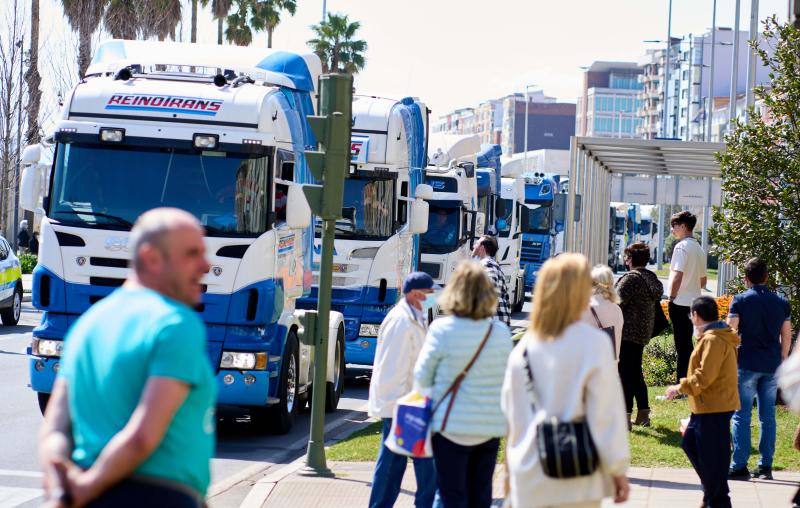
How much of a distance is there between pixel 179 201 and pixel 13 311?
47.6 feet

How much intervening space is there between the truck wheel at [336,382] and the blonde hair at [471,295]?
8.09 metres

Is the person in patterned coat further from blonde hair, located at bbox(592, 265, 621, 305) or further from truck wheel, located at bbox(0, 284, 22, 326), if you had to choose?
truck wheel, located at bbox(0, 284, 22, 326)

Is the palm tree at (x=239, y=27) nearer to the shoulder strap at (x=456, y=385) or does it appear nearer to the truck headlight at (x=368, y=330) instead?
the truck headlight at (x=368, y=330)

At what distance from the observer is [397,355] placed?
780 centimetres

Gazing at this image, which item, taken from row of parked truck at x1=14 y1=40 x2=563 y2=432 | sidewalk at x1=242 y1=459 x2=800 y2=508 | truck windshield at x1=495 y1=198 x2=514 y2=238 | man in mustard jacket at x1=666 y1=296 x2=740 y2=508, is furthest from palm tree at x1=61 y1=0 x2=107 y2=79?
man in mustard jacket at x1=666 y1=296 x2=740 y2=508

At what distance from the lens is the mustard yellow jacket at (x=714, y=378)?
8.18 m

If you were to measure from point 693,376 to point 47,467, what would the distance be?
5.10 meters

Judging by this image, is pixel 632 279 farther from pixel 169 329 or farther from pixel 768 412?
pixel 169 329

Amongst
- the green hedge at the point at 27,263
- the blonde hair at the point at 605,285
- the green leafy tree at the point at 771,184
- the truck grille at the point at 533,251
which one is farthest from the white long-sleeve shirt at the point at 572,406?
the green hedge at the point at 27,263

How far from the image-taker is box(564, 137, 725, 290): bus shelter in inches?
738

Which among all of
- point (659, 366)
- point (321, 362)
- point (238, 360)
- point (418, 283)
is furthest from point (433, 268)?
point (418, 283)

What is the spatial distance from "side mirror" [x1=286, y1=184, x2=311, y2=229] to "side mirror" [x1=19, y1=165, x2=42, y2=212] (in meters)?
2.28

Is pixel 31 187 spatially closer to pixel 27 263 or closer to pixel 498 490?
pixel 498 490

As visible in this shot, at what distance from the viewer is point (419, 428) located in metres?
6.53
